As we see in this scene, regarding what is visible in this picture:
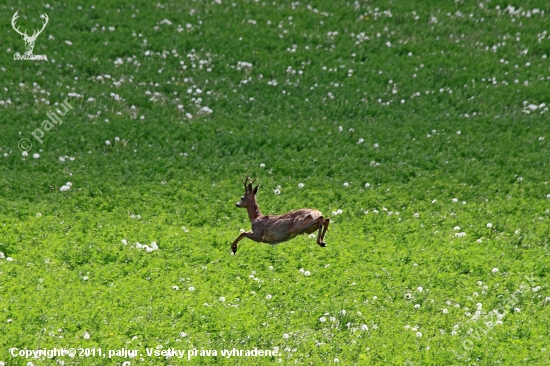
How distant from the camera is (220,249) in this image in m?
13.8

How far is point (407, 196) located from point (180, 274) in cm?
624

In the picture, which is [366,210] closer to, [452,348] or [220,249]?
[220,249]

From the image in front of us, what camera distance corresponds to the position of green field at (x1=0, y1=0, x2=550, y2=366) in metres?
11.3

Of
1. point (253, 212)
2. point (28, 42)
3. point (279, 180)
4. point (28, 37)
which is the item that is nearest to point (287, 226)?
point (253, 212)

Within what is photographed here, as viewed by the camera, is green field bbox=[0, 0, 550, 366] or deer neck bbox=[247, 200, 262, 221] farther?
green field bbox=[0, 0, 550, 366]

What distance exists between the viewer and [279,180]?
55.4ft

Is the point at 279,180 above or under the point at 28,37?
under

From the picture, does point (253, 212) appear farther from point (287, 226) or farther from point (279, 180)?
point (279, 180)

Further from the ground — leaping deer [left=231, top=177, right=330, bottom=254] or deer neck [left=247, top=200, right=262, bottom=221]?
deer neck [left=247, top=200, right=262, bottom=221]

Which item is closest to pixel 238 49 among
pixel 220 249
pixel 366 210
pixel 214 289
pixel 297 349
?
pixel 366 210

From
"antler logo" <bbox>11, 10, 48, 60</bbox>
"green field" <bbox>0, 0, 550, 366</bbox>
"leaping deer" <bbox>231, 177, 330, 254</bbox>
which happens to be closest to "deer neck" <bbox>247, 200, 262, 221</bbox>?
"leaping deer" <bbox>231, 177, 330, 254</bbox>

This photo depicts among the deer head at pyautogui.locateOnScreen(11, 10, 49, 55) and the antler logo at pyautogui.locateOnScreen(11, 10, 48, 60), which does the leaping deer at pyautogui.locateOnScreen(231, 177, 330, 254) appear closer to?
the antler logo at pyautogui.locateOnScreen(11, 10, 48, 60)

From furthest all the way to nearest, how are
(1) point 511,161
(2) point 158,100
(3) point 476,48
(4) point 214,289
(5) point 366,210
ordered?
(3) point 476,48, (2) point 158,100, (1) point 511,161, (5) point 366,210, (4) point 214,289

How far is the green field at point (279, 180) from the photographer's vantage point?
Answer: 11.3 meters
